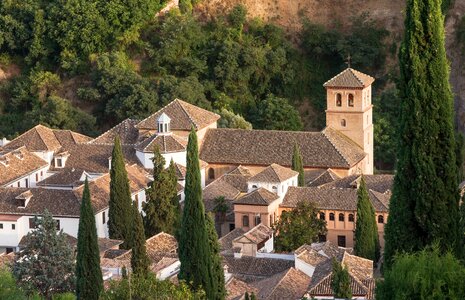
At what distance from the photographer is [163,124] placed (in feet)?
211

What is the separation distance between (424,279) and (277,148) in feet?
128

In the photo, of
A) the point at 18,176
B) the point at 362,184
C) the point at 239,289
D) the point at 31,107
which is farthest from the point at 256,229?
the point at 31,107

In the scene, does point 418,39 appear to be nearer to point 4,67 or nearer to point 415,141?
point 415,141

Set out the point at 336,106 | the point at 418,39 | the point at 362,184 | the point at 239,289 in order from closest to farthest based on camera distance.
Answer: the point at 418,39, the point at 239,289, the point at 362,184, the point at 336,106

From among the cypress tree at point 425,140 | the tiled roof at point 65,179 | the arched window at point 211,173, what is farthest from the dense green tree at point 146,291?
the arched window at point 211,173

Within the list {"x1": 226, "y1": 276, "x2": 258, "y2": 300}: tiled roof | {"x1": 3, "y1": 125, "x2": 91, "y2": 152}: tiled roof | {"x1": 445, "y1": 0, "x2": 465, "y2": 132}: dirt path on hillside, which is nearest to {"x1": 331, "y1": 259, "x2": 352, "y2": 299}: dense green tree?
{"x1": 226, "y1": 276, "x2": 258, "y2": 300}: tiled roof

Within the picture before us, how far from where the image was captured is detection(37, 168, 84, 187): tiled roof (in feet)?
204

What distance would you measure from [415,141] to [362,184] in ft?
85.5

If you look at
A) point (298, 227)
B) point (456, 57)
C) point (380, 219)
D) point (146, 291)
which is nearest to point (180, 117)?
point (298, 227)

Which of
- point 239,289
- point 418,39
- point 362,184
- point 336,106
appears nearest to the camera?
point 418,39

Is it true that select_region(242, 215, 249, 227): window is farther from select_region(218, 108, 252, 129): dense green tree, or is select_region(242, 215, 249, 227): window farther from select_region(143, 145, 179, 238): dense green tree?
select_region(218, 108, 252, 129): dense green tree

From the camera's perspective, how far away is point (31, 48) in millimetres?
80125

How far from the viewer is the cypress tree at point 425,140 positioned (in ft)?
92.8

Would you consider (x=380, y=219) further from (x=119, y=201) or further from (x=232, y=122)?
(x=232, y=122)
